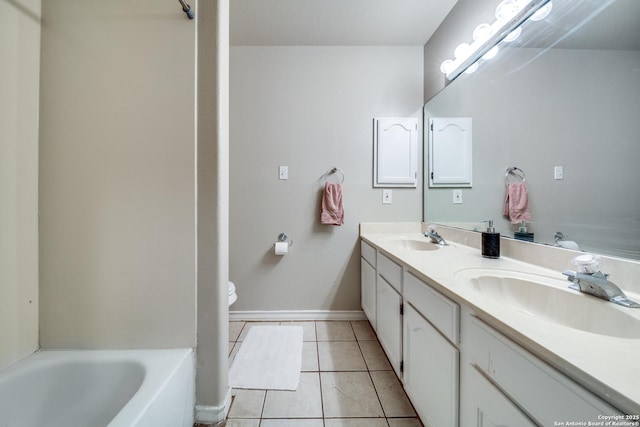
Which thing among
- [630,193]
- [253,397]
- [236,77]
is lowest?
[253,397]

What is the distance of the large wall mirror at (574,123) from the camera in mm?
713

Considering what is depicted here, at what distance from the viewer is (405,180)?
1.88 meters

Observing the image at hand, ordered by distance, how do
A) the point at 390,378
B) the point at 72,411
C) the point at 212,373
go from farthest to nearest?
the point at 390,378 < the point at 212,373 < the point at 72,411

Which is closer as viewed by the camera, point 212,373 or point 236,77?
point 212,373

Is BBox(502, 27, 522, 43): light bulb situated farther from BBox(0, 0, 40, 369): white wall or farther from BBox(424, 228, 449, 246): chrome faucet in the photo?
BBox(0, 0, 40, 369): white wall

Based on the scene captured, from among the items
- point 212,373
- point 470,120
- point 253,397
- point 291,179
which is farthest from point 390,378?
point 470,120

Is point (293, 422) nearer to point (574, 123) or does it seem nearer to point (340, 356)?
point (340, 356)

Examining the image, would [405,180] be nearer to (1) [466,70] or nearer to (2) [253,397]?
(1) [466,70]

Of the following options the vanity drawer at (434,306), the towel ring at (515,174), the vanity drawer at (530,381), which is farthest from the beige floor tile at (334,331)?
the towel ring at (515,174)

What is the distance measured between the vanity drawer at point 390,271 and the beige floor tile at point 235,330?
3.89 ft

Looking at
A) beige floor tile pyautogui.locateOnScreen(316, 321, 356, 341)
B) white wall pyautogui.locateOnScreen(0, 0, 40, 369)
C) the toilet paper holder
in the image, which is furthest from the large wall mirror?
white wall pyautogui.locateOnScreen(0, 0, 40, 369)

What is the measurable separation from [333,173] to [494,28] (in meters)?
1.26

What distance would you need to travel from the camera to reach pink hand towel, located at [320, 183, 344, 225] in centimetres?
181

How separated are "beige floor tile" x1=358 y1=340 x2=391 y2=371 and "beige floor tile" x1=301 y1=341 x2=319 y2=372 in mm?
321
